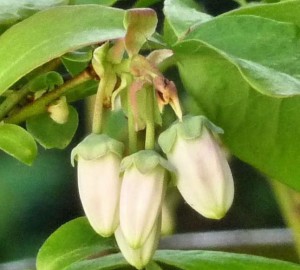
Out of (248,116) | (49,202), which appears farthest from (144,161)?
(49,202)

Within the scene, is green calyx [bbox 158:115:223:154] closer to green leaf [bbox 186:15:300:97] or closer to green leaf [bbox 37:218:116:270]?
green leaf [bbox 186:15:300:97]

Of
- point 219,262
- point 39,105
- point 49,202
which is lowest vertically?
point 49,202

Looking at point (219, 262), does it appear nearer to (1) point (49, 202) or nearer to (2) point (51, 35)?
(2) point (51, 35)

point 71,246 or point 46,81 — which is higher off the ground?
point 46,81

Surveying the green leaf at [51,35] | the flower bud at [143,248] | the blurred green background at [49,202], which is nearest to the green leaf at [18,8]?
the green leaf at [51,35]

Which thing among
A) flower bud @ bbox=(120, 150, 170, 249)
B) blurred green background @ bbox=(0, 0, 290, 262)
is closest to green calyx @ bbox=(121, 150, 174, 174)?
flower bud @ bbox=(120, 150, 170, 249)

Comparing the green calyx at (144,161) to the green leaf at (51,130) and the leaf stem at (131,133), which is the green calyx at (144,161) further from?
the green leaf at (51,130)

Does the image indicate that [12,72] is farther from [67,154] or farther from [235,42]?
[67,154]

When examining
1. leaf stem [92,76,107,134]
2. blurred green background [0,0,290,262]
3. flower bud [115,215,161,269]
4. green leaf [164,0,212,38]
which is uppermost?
green leaf [164,0,212,38]
